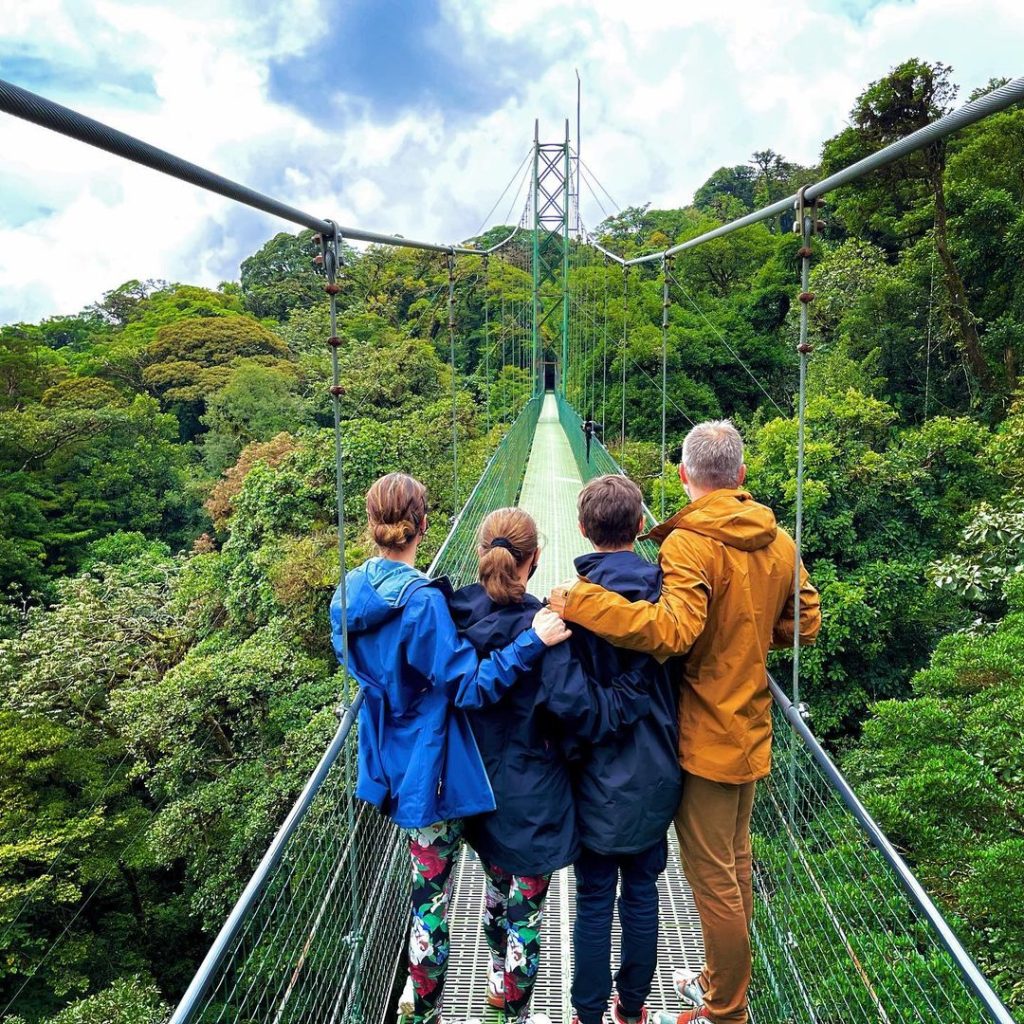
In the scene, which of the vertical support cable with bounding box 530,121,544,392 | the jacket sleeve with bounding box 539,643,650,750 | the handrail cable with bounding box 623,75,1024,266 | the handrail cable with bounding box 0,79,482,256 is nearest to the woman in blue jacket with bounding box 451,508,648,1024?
the jacket sleeve with bounding box 539,643,650,750

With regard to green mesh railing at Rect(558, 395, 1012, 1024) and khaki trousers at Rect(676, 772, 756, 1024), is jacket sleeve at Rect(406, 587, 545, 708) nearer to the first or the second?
khaki trousers at Rect(676, 772, 756, 1024)

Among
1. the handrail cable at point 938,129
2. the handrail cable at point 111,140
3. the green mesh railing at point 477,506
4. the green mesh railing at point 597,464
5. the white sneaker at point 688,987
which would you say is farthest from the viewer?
the green mesh railing at point 597,464

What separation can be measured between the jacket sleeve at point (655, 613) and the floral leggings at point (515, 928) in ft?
1.35

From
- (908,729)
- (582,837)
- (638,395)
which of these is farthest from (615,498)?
(638,395)

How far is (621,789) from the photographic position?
3.62 feet

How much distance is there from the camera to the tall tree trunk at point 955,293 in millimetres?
8820

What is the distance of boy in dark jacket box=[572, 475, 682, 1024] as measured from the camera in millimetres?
1103

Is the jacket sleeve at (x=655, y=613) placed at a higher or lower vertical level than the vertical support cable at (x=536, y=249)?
lower

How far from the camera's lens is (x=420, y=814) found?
1079 millimetres

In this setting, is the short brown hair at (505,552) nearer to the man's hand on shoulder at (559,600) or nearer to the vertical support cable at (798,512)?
the man's hand on shoulder at (559,600)

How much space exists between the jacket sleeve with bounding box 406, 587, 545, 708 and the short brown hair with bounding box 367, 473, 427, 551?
0.12m

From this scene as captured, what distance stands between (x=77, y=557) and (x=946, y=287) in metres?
14.8

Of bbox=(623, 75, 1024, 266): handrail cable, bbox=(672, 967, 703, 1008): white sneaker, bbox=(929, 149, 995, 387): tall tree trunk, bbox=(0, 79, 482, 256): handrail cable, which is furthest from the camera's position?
bbox=(929, 149, 995, 387): tall tree trunk

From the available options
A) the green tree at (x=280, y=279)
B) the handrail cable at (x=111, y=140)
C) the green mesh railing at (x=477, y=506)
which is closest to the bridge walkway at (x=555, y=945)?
the handrail cable at (x=111, y=140)
